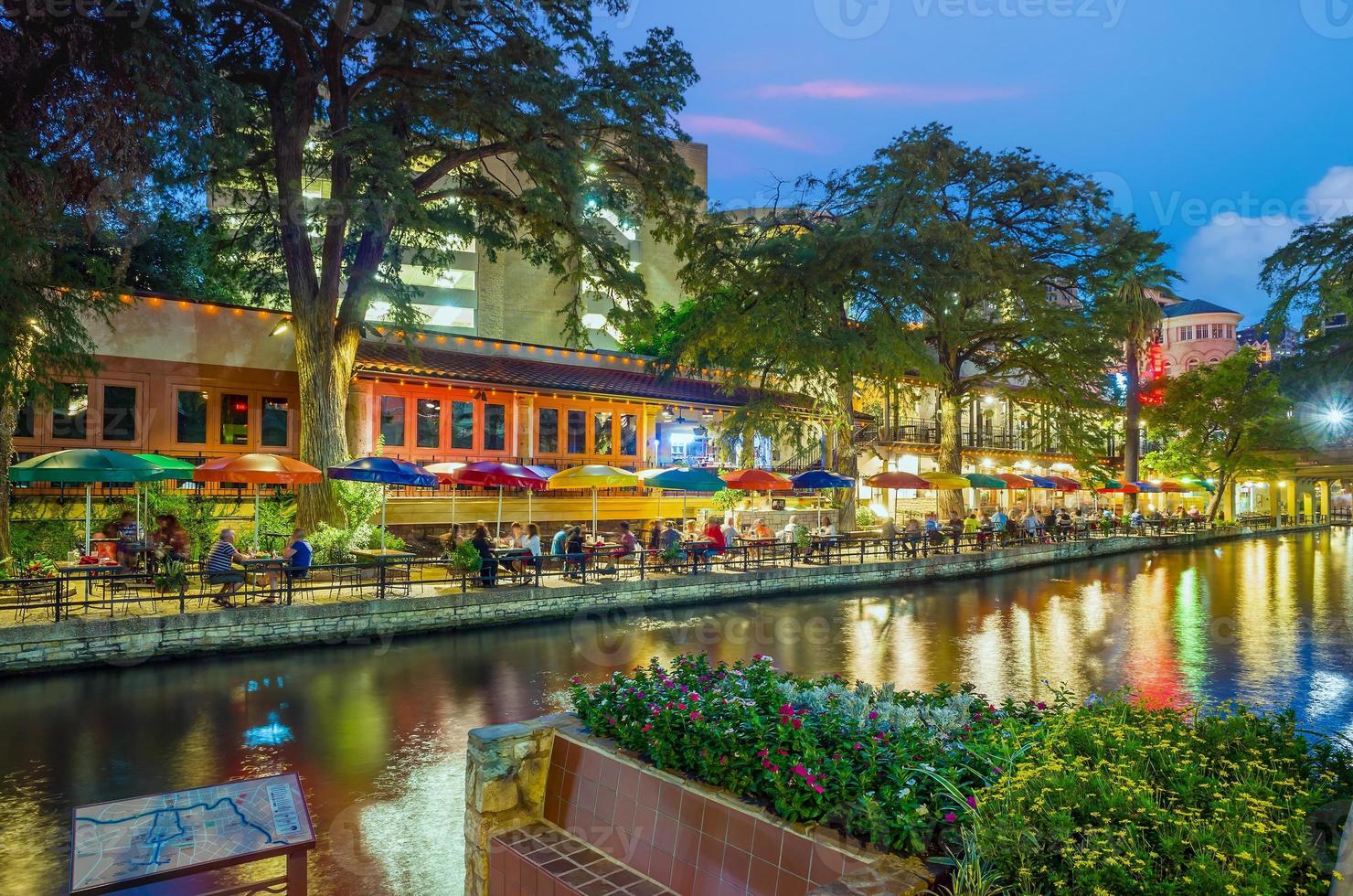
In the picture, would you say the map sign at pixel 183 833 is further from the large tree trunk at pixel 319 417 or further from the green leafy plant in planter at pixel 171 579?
the large tree trunk at pixel 319 417

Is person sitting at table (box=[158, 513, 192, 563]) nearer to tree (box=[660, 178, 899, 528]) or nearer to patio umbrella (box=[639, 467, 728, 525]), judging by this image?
patio umbrella (box=[639, 467, 728, 525])

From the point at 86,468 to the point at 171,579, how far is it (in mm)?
2349

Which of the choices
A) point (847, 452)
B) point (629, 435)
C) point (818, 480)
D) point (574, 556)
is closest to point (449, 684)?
point (574, 556)

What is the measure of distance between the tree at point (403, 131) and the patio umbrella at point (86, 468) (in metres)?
4.09

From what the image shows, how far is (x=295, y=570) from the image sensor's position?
45.2 ft

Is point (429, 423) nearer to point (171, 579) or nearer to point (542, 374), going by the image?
point (542, 374)

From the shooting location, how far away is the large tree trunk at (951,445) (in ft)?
93.0

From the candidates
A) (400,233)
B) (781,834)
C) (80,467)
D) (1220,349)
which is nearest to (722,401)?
(400,233)

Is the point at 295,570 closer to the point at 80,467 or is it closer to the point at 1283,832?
the point at 80,467

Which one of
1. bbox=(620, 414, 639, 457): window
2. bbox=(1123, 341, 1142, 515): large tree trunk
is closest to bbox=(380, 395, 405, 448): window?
bbox=(620, 414, 639, 457): window

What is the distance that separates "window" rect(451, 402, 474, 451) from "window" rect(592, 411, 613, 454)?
4.05 metres

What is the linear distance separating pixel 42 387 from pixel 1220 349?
→ 9356 centimetres

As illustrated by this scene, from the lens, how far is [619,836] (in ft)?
14.1

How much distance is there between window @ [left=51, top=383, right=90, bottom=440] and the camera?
19.0 metres
